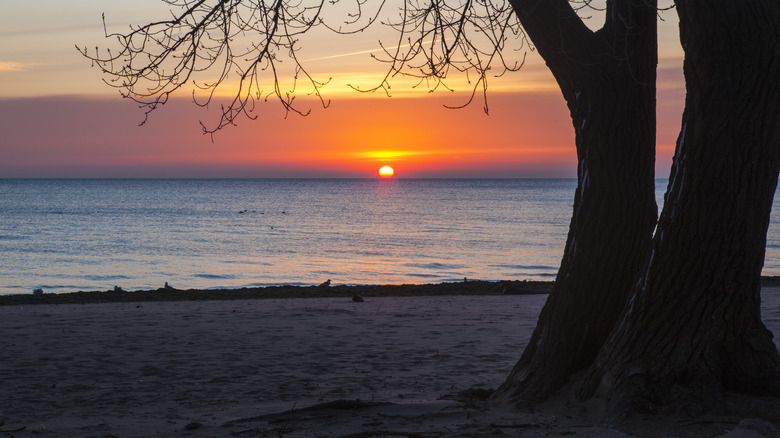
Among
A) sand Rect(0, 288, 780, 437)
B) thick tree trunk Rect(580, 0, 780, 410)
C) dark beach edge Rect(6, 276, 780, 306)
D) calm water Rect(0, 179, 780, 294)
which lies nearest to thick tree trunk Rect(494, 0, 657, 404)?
thick tree trunk Rect(580, 0, 780, 410)

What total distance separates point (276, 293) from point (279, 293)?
69mm

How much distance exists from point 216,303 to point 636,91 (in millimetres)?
9625

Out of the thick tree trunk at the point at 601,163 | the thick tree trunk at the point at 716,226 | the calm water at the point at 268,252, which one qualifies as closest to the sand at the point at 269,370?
→ the thick tree trunk at the point at 716,226

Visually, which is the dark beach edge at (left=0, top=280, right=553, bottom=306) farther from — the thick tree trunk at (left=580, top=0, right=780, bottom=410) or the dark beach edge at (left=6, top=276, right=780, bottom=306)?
the thick tree trunk at (left=580, top=0, right=780, bottom=410)

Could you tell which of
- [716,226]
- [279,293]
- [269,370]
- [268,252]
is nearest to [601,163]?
[716,226]

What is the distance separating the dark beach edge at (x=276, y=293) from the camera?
14.3m

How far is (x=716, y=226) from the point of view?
182 inches

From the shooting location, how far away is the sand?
512cm

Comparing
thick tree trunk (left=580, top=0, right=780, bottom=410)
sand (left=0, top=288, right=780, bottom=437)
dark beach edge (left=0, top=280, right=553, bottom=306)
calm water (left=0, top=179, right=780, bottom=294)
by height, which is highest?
thick tree trunk (left=580, top=0, right=780, bottom=410)

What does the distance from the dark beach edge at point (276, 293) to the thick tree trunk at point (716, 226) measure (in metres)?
9.19

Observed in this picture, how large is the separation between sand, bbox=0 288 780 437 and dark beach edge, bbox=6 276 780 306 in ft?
4.59

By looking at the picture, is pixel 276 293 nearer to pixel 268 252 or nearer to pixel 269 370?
pixel 269 370

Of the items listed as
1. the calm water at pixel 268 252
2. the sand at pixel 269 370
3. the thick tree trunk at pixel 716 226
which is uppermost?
the thick tree trunk at pixel 716 226

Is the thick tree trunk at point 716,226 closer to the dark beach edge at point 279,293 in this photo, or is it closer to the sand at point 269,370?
the sand at point 269,370
